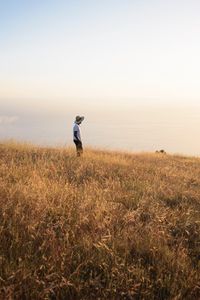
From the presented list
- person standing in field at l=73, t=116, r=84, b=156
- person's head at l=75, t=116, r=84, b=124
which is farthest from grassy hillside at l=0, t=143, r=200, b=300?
person's head at l=75, t=116, r=84, b=124

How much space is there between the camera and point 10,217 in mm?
5855

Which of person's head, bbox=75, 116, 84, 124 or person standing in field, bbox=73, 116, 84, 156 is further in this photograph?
person's head, bbox=75, 116, 84, 124

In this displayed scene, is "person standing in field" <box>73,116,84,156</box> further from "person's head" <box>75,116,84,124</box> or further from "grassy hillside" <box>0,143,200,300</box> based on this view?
"grassy hillside" <box>0,143,200,300</box>

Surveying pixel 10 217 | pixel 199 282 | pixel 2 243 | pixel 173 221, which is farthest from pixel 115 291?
pixel 173 221

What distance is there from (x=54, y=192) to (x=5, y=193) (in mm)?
872

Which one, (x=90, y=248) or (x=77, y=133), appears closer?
(x=90, y=248)

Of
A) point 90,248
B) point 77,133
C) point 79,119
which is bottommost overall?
point 90,248

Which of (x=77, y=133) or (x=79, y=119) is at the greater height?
(x=79, y=119)

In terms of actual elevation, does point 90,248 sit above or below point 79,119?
below

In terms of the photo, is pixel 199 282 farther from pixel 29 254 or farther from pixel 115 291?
pixel 29 254

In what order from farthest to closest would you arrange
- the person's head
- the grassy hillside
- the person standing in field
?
the person's head → the person standing in field → the grassy hillside

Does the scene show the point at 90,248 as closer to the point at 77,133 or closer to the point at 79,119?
the point at 77,133

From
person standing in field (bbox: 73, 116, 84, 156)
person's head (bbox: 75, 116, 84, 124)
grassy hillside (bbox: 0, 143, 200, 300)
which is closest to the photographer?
grassy hillside (bbox: 0, 143, 200, 300)

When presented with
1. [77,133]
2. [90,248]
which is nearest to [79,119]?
[77,133]
